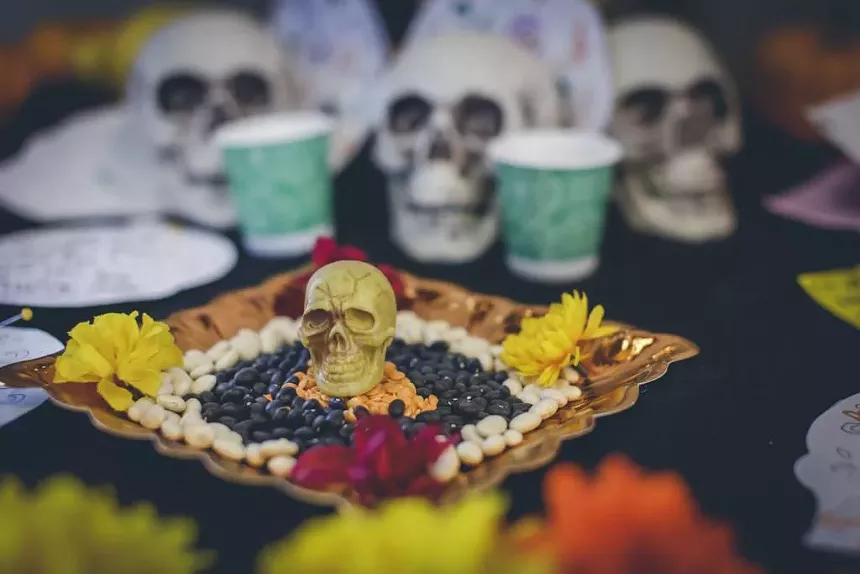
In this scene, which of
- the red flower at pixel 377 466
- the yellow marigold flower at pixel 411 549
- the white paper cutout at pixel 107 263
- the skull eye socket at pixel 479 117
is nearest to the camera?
the yellow marigold flower at pixel 411 549

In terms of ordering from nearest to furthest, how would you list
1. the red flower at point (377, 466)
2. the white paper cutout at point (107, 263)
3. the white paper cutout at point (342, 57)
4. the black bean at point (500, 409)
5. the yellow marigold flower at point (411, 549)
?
the yellow marigold flower at point (411, 549), the red flower at point (377, 466), the black bean at point (500, 409), the white paper cutout at point (107, 263), the white paper cutout at point (342, 57)

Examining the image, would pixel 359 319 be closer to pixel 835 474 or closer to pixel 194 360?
pixel 194 360

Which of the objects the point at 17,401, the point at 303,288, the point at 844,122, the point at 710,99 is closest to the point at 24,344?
the point at 17,401

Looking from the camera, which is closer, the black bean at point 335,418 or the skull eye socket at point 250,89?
the black bean at point 335,418

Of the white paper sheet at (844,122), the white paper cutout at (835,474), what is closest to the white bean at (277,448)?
the white paper cutout at (835,474)

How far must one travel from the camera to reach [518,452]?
443 mm

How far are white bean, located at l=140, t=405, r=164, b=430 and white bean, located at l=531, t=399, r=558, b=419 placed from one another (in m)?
0.22

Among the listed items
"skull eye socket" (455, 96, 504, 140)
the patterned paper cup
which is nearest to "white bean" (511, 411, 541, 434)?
the patterned paper cup

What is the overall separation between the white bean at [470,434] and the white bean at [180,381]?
Answer: 0.18 m

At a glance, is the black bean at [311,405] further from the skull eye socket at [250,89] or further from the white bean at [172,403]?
the skull eye socket at [250,89]

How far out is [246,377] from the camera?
538 millimetres

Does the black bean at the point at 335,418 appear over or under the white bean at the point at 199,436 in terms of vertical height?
under

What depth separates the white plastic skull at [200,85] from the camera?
0.83 m

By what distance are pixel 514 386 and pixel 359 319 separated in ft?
0.37
